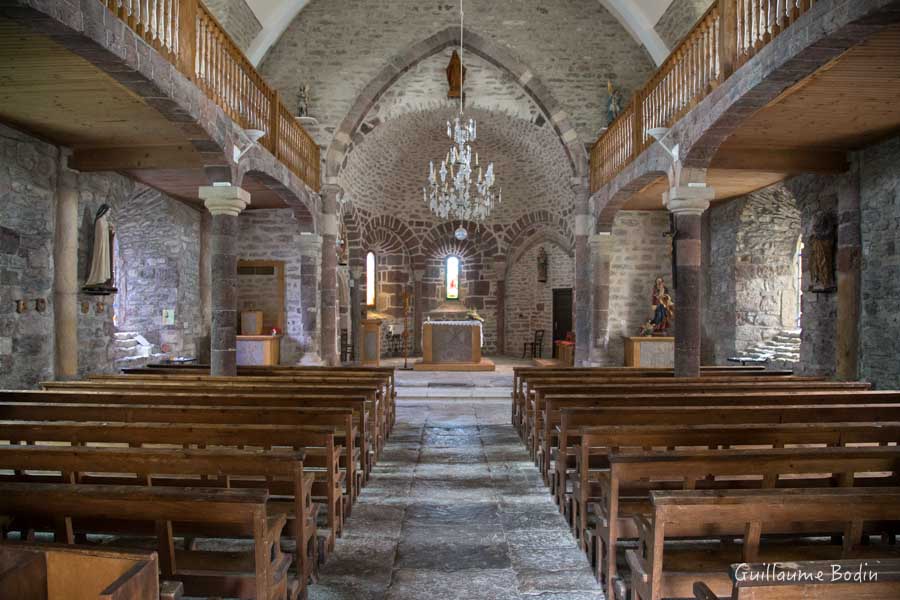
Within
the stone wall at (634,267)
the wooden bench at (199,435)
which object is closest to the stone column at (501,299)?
the stone wall at (634,267)

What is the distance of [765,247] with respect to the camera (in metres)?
12.1

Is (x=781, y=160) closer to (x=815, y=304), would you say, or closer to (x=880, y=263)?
(x=880, y=263)

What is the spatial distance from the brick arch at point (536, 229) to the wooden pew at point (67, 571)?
1491cm

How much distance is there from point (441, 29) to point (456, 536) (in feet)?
39.2

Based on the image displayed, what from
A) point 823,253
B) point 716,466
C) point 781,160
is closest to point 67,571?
A: point 716,466

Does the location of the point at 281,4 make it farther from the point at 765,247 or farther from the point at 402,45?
the point at 765,247

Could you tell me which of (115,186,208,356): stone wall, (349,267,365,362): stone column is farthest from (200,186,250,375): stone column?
(349,267,365,362): stone column

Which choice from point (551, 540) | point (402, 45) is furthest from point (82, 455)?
point (402, 45)

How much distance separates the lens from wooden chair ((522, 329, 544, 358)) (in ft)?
58.4

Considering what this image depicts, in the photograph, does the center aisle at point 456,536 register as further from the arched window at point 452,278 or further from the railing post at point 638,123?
the arched window at point 452,278

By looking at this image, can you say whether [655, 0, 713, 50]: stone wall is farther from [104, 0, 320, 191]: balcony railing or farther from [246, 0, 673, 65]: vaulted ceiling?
[104, 0, 320, 191]: balcony railing

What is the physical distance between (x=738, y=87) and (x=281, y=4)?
34.2 ft

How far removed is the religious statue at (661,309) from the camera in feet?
43.5

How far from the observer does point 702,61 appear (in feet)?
23.6
